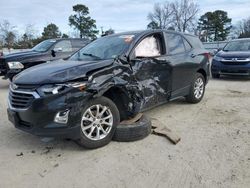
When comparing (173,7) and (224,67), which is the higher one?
(173,7)

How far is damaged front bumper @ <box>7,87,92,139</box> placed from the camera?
3898mm

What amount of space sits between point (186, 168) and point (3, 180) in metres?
2.21

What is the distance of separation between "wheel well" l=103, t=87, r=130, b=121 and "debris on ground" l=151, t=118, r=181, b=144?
59 centimetres

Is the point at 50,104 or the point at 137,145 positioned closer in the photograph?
the point at 50,104

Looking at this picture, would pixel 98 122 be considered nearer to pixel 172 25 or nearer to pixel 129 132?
pixel 129 132

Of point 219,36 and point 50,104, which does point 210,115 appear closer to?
point 50,104

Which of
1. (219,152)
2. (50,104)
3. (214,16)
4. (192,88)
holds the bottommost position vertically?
(219,152)

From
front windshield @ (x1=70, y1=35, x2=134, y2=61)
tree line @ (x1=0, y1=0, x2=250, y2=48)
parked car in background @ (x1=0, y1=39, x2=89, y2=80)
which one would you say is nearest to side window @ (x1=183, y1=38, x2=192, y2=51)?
front windshield @ (x1=70, y1=35, x2=134, y2=61)

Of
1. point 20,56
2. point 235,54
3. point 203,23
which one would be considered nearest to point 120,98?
point 20,56

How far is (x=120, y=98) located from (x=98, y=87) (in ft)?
1.99

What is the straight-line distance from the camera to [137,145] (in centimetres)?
445

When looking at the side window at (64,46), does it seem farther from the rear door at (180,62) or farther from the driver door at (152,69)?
the driver door at (152,69)

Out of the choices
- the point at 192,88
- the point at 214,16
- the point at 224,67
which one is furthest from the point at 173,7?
the point at 192,88

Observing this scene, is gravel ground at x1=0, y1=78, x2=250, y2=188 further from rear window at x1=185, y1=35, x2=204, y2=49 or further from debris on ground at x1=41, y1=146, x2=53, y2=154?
rear window at x1=185, y1=35, x2=204, y2=49
